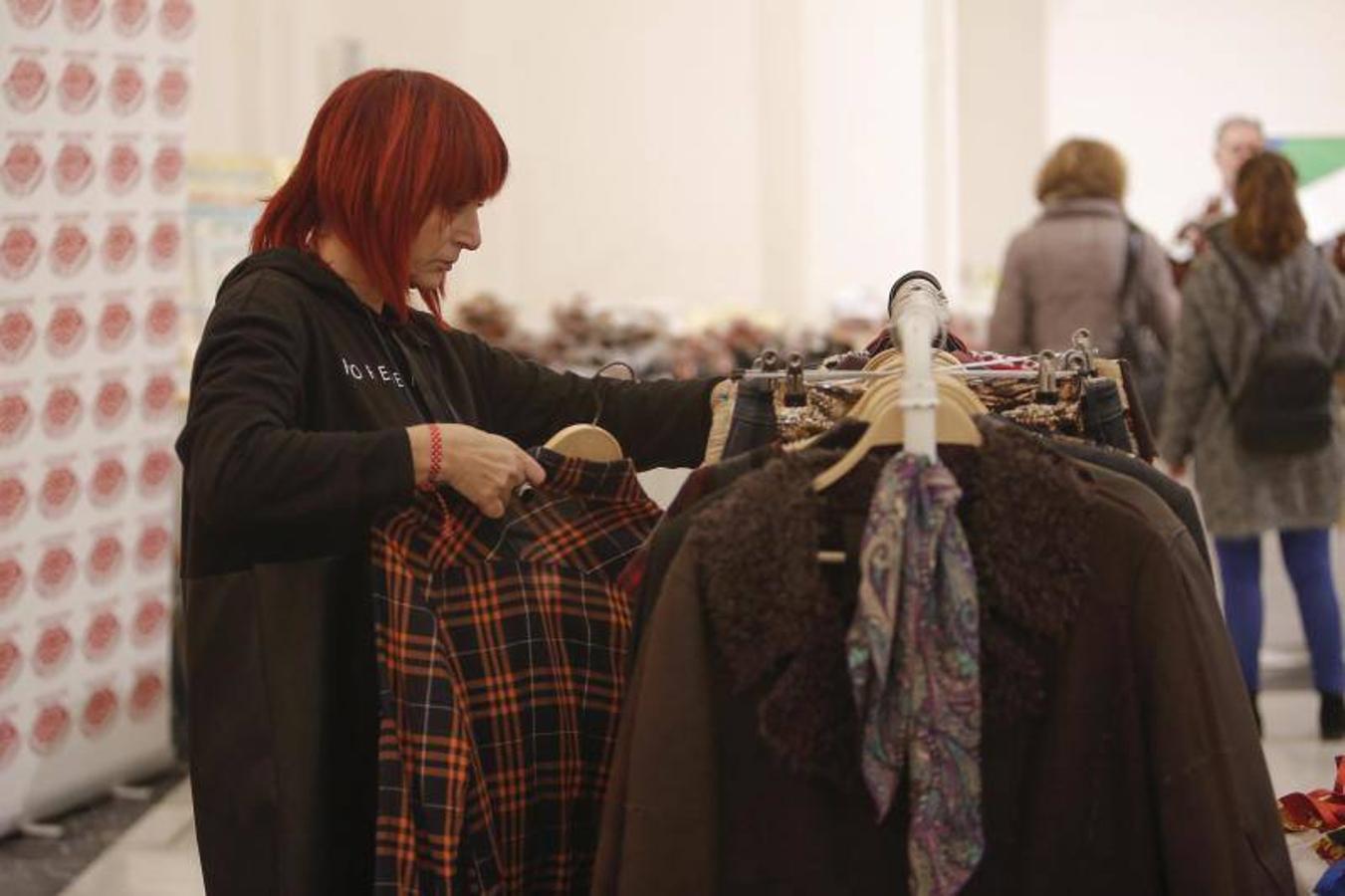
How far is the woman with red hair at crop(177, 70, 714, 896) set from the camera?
86.1 inches

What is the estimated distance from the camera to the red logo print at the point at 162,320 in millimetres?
4840

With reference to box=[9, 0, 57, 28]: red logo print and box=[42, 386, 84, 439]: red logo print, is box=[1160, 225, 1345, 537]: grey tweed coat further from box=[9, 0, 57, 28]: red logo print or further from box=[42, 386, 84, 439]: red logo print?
box=[9, 0, 57, 28]: red logo print

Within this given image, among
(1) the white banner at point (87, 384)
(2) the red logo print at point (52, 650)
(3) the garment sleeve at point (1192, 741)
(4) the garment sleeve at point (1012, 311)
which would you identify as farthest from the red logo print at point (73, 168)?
(3) the garment sleeve at point (1192, 741)

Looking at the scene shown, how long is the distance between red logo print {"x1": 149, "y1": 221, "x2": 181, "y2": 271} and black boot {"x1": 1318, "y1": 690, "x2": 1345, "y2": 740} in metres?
3.42

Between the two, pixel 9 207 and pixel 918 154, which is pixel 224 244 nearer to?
pixel 9 207

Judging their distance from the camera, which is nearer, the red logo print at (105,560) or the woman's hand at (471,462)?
the woman's hand at (471,462)

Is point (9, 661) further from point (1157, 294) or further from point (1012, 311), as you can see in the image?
point (1157, 294)

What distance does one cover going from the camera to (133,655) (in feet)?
16.2

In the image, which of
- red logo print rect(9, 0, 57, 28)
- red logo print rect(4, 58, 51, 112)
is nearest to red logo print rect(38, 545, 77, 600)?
red logo print rect(4, 58, 51, 112)

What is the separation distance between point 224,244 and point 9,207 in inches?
77.8

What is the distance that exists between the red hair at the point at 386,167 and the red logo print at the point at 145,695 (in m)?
2.86

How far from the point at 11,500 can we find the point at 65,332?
1.42 feet

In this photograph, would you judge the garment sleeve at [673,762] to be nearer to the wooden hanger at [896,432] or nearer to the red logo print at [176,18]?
the wooden hanger at [896,432]

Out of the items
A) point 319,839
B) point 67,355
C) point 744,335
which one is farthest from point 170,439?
point 319,839
